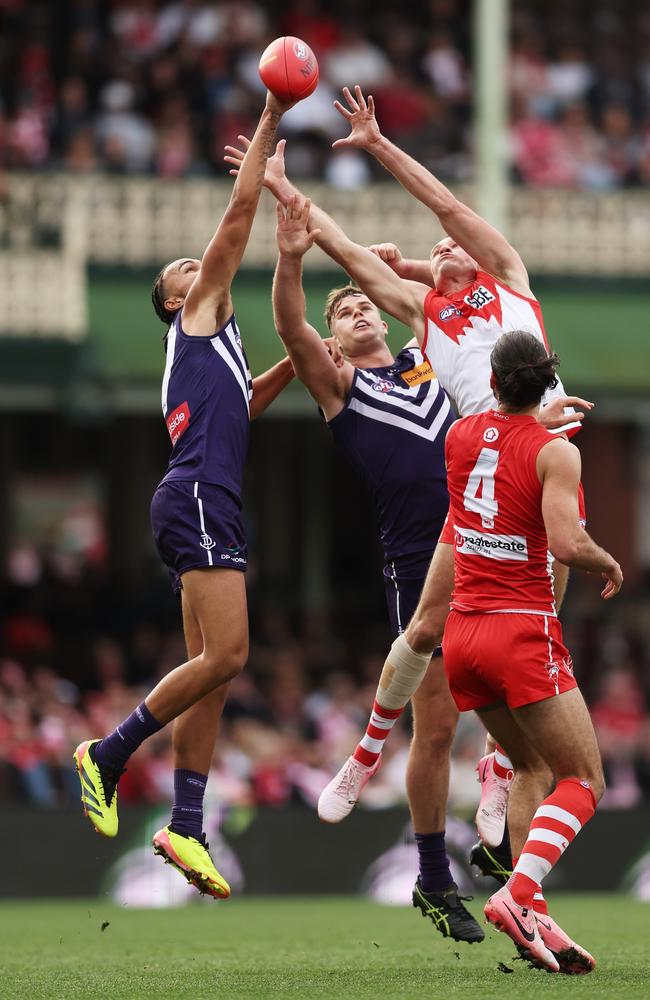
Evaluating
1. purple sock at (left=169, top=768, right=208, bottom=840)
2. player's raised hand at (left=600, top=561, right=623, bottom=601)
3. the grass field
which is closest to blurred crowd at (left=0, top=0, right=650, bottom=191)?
the grass field

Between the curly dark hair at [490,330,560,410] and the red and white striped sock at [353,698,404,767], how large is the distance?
197 cm

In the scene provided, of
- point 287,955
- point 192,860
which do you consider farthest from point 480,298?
point 287,955

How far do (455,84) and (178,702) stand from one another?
44.5 ft

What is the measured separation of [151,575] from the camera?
1973cm

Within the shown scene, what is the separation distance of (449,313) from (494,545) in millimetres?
1447

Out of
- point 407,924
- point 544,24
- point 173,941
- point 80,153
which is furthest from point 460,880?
point 544,24

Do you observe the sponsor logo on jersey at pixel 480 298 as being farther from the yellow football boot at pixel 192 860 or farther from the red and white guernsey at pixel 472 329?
the yellow football boot at pixel 192 860

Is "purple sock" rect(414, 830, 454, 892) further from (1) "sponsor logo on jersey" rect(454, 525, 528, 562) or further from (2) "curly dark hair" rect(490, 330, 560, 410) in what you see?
(2) "curly dark hair" rect(490, 330, 560, 410)

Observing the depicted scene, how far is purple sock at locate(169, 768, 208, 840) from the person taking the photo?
820 centimetres

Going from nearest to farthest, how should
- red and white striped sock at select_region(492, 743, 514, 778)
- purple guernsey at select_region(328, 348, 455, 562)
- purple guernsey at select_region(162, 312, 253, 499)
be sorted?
purple guernsey at select_region(162, 312, 253, 499) < red and white striped sock at select_region(492, 743, 514, 778) < purple guernsey at select_region(328, 348, 455, 562)

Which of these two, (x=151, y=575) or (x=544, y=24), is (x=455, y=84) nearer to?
(x=544, y=24)

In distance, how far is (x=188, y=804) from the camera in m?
8.28

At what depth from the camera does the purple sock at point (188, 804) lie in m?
8.20

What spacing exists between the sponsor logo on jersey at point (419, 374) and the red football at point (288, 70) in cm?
146
